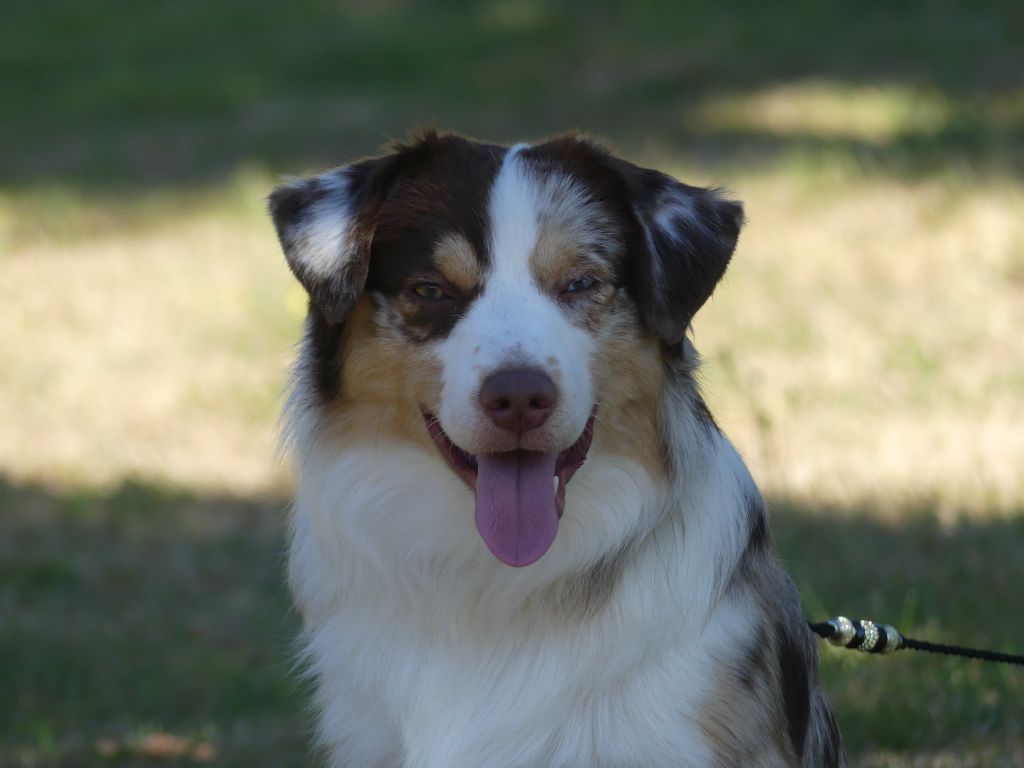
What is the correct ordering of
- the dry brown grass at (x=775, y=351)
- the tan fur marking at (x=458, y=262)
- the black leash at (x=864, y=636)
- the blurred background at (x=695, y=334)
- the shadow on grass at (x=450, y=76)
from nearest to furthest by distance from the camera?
the tan fur marking at (x=458, y=262) → the black leash at (x=864, y=636) → the blurred background at (x=695, y=334) → the dry brown grass at (x=775, y=351) → the shadow on grass at (x=450, y=76)

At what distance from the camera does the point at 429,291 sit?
11.8 feet

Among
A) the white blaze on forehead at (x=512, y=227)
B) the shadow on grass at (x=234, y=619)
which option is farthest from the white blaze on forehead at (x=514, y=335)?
the shadow on grass at (x=234, y=619)

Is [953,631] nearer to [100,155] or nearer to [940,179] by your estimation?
[940,179]

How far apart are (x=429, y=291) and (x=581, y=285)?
369 mm

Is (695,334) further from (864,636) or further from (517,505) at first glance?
(517,505)

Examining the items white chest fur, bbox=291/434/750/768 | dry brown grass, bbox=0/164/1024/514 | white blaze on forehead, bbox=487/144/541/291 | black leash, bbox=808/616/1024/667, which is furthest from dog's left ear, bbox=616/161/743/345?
dry brown grass, bbox=0/164/1024/514

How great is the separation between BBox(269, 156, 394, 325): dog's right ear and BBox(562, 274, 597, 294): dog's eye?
50 centimetres

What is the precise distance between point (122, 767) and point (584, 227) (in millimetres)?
2547

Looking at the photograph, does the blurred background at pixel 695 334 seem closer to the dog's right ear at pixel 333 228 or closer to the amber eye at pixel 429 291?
the dog's right ear at pixel 333 228

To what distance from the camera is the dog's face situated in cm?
343

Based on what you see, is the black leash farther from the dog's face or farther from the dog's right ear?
the dog's right ear

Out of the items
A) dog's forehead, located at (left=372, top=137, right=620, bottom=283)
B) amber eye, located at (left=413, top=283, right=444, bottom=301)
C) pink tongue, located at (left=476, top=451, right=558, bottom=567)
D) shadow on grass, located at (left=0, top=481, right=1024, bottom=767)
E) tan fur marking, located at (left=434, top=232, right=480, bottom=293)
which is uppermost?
dog's forehead, located at (left=372, top=137, right=620, bottom=283)

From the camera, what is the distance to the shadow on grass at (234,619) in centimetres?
502

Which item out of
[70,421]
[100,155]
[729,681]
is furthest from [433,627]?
[100,155]
